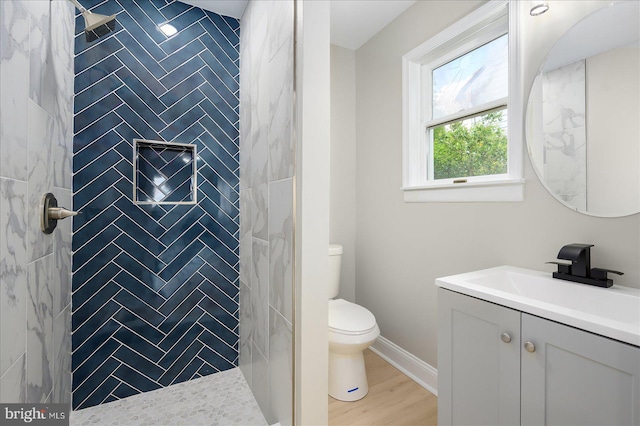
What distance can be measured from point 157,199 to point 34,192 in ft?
2.56

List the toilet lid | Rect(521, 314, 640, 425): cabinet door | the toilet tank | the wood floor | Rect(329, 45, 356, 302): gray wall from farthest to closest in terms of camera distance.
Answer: Rect(329, 45, 356, 302): gray wall → the toilet tank → the toilet lid → the wood floor → Rect(521, 314, 640, 425): cabinet door

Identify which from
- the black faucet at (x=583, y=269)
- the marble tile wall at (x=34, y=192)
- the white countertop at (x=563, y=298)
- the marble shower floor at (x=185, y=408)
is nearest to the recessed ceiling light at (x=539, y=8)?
the black faucet at (x=583, y=269)

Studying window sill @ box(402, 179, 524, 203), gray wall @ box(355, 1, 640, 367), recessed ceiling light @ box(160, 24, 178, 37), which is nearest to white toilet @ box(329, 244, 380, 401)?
gray wall @ box(355, 1, 640, 367)

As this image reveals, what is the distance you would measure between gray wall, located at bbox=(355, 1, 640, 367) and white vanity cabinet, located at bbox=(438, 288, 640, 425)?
56 centimetres

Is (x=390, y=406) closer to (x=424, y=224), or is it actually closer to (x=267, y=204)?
(x=424, y=224)

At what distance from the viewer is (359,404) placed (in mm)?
1826

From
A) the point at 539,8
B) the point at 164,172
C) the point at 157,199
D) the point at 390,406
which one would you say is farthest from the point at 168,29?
the point at 390,406

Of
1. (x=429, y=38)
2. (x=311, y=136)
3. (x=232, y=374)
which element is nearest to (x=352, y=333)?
(x=232, y=374)

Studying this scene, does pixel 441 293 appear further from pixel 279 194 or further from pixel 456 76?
pixel 456 76

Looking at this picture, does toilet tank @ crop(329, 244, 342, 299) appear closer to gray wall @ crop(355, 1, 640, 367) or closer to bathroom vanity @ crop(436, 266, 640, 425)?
gray wall @ crop(355, 1, 640, 367)

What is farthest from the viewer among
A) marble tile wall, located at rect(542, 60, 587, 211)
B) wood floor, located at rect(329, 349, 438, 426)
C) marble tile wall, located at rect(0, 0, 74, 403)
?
wood floor, located at rect(329, 349, 438, 426)

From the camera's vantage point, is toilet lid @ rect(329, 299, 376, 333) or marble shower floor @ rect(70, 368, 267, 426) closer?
marble shower floor @ rect(70, 368, 267, 426)

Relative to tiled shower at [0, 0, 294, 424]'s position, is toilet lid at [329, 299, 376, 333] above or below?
below

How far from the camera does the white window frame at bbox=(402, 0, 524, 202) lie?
1527 millimetres
